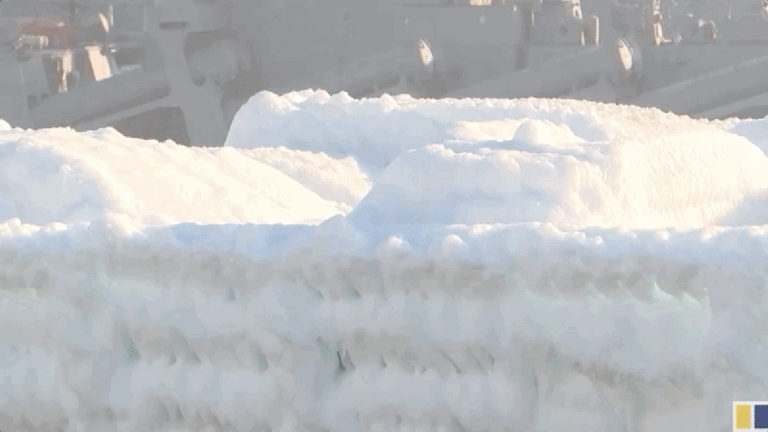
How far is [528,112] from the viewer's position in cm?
679

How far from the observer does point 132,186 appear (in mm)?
4289

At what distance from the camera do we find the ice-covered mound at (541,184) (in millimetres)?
3166

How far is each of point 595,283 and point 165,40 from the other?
1932cm

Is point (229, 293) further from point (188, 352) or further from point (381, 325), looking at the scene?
point (381, 325)

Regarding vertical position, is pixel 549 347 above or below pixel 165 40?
above

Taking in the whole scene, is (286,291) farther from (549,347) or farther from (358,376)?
(549,347)

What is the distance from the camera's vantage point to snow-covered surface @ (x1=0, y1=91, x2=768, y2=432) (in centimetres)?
259

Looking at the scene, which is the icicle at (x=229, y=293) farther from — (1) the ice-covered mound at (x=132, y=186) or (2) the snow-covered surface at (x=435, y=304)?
(1) the ice-covered mound at (x=132, y=186)

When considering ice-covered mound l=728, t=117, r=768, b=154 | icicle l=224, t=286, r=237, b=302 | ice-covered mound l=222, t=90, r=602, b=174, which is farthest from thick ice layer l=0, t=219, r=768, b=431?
ice-covered mound l=728, t=117, r=768, b=154

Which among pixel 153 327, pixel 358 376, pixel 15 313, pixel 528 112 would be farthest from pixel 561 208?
pixel 528 112

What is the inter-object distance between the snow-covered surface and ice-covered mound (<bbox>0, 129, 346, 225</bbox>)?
319mm

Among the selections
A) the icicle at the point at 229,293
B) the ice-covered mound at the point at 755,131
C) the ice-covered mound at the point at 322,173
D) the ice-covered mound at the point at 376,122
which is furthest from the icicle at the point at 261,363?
the ice-covered mound at the point at 755,131
